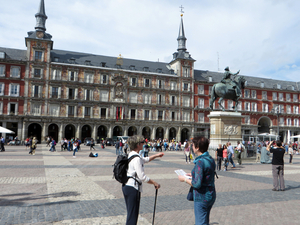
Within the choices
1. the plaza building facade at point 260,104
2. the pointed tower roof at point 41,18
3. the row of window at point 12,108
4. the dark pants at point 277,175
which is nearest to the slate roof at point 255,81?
the plaza building facade at point 260,104

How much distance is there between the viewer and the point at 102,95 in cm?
4619

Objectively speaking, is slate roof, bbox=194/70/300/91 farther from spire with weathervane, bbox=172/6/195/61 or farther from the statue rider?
the statue rider

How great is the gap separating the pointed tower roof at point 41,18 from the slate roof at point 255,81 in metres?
30.4

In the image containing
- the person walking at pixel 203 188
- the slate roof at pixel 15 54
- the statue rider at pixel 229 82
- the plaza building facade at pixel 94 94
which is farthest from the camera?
the slate roof at pixel 15 54

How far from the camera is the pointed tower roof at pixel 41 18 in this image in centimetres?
4397

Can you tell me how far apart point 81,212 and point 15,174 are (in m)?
6.19

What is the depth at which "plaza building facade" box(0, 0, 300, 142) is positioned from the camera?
41875mm

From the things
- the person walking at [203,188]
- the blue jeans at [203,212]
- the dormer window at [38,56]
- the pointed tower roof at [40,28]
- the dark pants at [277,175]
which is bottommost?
the dark pants at [277,175]

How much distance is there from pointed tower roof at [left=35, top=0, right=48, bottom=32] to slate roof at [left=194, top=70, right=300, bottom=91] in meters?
30.4

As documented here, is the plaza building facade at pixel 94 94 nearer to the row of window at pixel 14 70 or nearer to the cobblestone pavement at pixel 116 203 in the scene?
the row of window at pixel 14 70

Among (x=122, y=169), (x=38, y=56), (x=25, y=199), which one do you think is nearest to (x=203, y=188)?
(x=122, y=169)

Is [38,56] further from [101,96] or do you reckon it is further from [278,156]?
[278,156]

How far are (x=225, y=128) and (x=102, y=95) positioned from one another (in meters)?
32.1

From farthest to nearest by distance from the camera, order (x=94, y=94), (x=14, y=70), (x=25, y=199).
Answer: (x=94, y=94), (x=14, y=70), (x=25, y=199)
